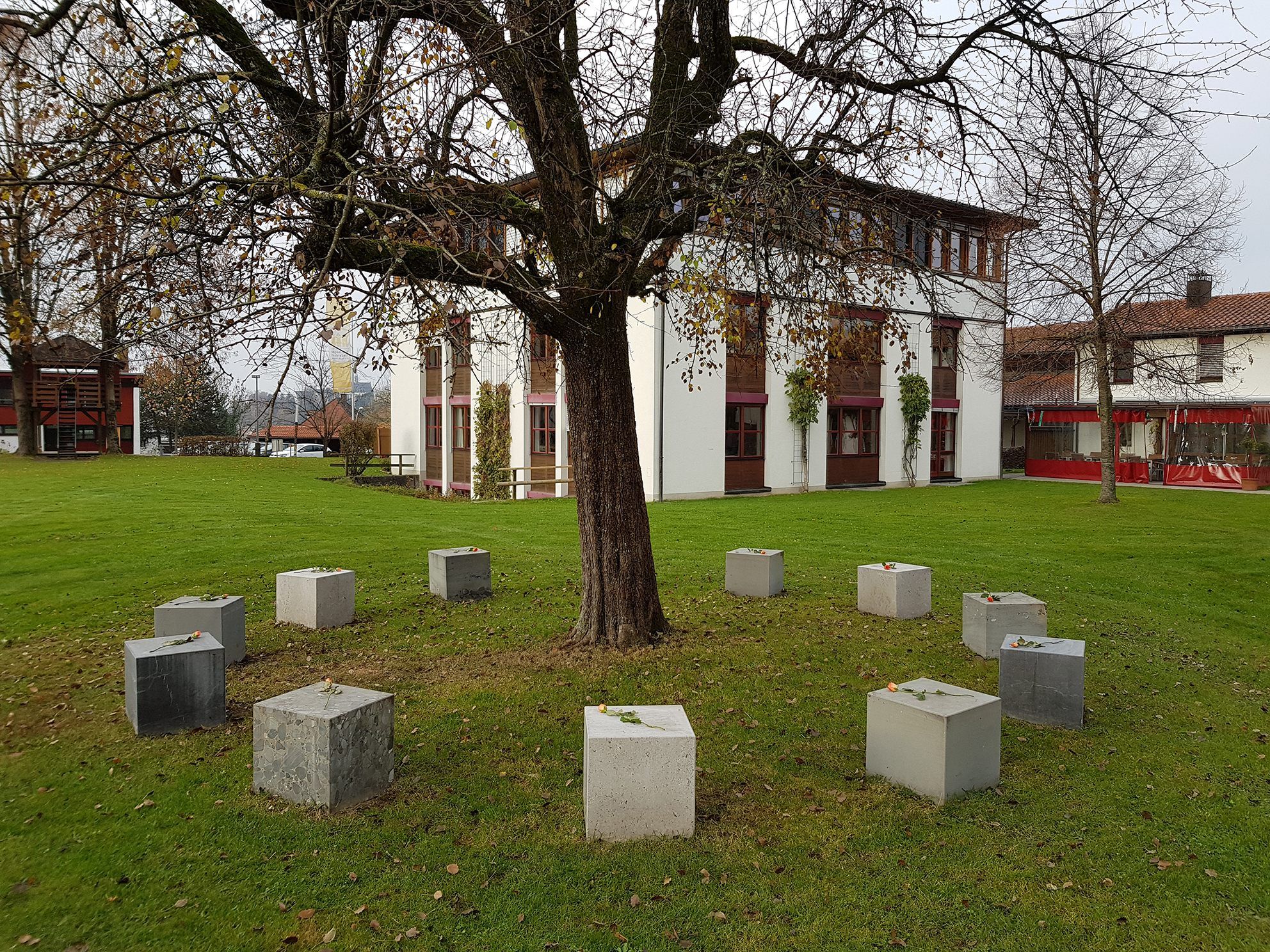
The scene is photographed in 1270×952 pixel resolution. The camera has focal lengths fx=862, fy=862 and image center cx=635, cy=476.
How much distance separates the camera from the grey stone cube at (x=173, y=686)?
6.24 meters

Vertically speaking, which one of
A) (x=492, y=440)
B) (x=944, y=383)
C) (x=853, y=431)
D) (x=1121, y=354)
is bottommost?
(x=492, y=440)

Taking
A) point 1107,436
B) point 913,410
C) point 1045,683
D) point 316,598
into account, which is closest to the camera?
point 1045,683

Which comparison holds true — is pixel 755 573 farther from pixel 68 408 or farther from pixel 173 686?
pixel 68 408

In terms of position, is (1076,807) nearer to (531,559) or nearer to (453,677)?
(453,677)

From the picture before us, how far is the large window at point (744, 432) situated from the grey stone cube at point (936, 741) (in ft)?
64.4

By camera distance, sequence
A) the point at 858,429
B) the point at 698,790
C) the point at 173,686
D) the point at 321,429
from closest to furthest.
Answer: the point at 698,790 < the point at 173,686 < the point at 858,429 < the point at 321,429

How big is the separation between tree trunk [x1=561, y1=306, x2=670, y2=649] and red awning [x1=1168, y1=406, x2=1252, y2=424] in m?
31.2

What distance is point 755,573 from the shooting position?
1105cm

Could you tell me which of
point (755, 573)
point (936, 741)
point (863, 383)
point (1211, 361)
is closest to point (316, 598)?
point (755, 573)

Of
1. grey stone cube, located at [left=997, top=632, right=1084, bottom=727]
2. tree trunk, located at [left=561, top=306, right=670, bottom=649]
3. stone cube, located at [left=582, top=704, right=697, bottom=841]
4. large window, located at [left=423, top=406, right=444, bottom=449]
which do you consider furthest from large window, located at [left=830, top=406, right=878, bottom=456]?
stone cube, located at [left=582, top=704, right=697, bottom=841]

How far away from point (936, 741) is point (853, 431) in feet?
81.1

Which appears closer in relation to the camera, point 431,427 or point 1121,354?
point 1121,354

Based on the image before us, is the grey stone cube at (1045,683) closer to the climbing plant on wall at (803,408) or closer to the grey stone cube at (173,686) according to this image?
the grey stone cube at (173,686)

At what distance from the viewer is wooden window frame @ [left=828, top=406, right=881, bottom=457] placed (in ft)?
93.9
